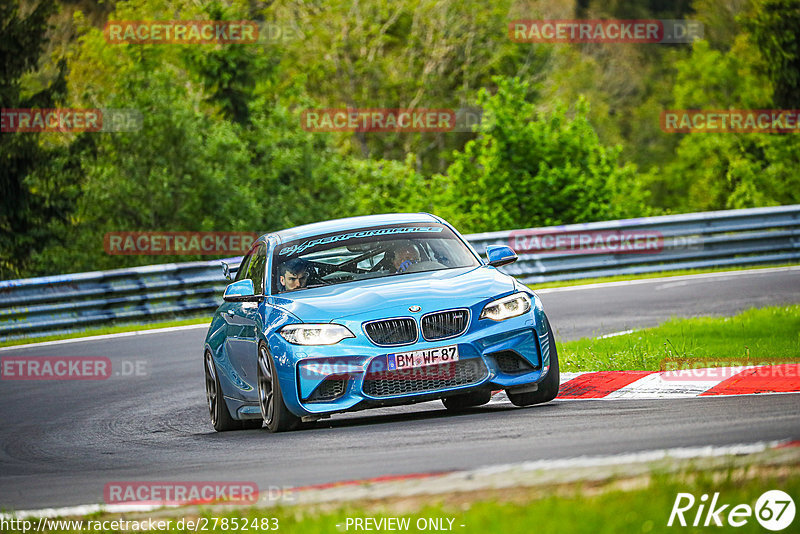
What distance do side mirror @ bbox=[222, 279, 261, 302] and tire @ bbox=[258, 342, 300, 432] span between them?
0.56m

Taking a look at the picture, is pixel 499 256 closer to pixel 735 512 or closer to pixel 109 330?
pixel 735 512

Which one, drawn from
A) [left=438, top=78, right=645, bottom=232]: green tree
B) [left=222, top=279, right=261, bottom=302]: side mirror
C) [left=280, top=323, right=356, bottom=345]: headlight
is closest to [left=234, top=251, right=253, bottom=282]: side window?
[left=222, top=279, right=261, bottom=302]: side mirror

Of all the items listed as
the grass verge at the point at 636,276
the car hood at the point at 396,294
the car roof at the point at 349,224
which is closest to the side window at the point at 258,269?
the car roof at the point at 349,224

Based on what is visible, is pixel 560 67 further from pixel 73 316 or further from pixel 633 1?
pixel 73 316

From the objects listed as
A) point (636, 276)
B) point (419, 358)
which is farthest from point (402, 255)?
point (636, 276)

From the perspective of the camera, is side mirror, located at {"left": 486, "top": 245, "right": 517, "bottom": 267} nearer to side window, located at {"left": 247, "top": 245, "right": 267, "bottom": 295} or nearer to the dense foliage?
side window, located at {"left": 247, "top": 245, "right": 267, "bottom": 295}

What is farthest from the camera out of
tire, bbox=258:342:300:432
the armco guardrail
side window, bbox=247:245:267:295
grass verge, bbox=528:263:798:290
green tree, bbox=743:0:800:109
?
green tree, bbox=743:0:800:109

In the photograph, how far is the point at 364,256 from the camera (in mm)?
9953

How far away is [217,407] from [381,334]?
230cm

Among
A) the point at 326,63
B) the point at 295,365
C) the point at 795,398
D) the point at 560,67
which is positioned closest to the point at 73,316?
the point at 295,365

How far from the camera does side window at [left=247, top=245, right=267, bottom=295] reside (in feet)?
33.0

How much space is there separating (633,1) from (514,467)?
88.4 m

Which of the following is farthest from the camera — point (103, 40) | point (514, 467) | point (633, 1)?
point (633, 1)

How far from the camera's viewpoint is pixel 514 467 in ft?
18.5
